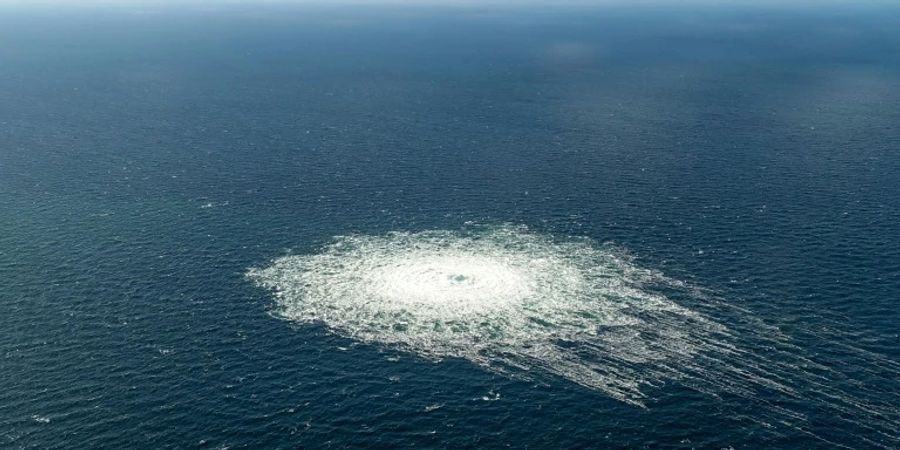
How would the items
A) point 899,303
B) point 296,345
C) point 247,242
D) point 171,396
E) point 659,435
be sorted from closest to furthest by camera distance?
point 659,435 < point 171,396 < point 296,345 < point 899,303 < point 247,242

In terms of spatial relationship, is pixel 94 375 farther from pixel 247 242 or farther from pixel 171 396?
pixel 247 242

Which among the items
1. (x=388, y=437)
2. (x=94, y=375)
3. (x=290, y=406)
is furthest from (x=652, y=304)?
(x=94, y=375)

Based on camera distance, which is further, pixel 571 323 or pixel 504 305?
pixel 504 305

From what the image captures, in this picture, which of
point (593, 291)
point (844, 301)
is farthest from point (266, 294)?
point (844, 301)

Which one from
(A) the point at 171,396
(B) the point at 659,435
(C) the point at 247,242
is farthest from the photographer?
(C) the point at 247,242

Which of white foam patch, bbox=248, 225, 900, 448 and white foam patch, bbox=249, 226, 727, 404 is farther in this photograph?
white foam patch, bbox=249, 226, 727, 404

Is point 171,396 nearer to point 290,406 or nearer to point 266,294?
point 290,406

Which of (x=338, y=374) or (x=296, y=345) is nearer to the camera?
(x=338, y=374)

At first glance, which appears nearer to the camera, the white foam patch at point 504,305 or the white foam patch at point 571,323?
the white foam patch at point 571,323

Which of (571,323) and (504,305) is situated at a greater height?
(504,305)

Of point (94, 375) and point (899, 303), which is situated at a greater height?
point (899, 303)
